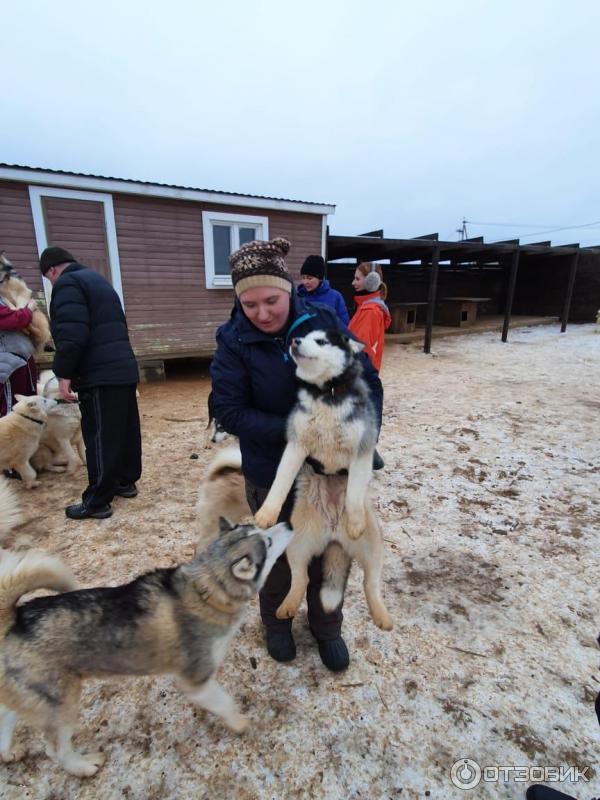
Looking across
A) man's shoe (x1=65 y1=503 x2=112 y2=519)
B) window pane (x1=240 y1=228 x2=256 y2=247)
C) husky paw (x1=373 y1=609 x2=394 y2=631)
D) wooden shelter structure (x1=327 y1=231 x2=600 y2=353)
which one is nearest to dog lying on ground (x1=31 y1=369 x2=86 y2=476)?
man's shoe (x1=65 y1=503 x2=112 y2=519)

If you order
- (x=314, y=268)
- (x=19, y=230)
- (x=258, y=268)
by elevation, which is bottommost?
(x=258, y=268)

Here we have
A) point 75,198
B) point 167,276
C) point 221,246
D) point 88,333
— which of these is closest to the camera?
point 88,333

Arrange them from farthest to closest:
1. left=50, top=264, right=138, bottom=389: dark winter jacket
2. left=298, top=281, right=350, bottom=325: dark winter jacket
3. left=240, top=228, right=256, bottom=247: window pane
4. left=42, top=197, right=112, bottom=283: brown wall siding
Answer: left=240, top=228, right=256, bottom=247: window pane
left=42, top=197, right=112, bottom=283: brown wall siding
left=298, top=281, right=350, bottom=325: dark winter jacket
left=50, top=264, right=138, bottom=389: dark winter jacket

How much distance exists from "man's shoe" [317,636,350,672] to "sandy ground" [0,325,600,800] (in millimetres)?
66

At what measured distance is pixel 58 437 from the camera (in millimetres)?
4836

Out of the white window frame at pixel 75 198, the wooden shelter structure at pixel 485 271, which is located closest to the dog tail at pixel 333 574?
the white window frame at pixel 75 198

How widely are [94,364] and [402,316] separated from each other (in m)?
14.8

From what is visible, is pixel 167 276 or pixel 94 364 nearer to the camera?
pixel 94 364

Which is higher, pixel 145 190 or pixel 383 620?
pixel 145 190

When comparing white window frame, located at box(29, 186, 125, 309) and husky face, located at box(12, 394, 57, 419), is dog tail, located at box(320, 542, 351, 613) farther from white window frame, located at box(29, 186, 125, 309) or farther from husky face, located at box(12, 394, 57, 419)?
white window frame, located at box(29, 186, 125, 309)

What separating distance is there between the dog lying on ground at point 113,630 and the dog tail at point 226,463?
74 cm

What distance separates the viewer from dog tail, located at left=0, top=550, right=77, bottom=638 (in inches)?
64.8

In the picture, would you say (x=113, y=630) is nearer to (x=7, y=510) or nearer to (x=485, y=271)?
(x=7, y=510)

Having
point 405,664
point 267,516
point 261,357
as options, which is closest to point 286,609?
point 267,516
